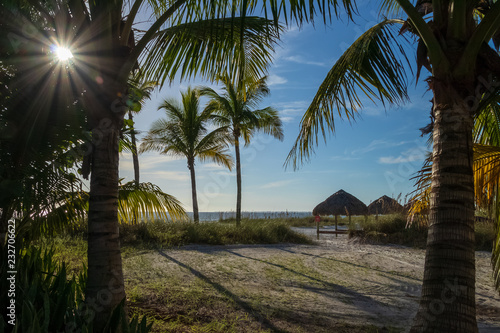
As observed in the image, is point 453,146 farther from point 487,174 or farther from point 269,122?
point 269,122

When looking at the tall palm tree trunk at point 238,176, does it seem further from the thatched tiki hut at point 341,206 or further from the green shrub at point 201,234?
the thatched tiki hut at point 341,206

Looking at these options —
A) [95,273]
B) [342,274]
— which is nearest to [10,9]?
[95,273]

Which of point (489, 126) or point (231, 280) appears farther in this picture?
point (231, 280)

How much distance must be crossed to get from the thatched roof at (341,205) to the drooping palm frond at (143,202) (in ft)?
46.7

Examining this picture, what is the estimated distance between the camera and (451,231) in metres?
2.69

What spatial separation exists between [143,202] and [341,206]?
14969 millimetres

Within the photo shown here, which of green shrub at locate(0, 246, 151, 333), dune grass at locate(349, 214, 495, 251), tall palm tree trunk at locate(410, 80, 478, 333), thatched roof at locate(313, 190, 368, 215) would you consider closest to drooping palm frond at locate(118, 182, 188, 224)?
green shrub at locate(0, 246, 151, 333)

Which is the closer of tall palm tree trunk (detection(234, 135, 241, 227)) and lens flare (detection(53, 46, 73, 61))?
lens flare (detection(53, 46, 73, 61))

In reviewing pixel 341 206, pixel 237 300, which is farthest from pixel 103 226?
pixel 341 206

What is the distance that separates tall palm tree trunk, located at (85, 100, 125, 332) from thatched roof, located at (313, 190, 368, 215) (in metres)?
16.2

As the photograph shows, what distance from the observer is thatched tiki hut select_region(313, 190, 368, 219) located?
711 inches

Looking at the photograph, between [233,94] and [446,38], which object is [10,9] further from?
[233,94]

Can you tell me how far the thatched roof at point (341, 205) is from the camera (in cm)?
1806

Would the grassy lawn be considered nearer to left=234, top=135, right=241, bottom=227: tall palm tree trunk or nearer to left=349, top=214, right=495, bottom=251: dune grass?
left=349, top=214, right=495, bottom=251: dune grass
